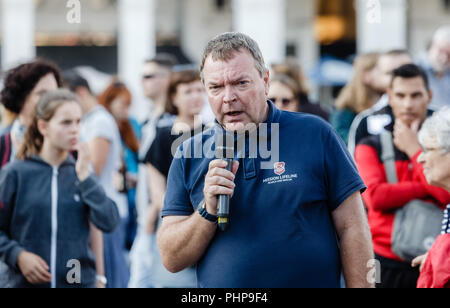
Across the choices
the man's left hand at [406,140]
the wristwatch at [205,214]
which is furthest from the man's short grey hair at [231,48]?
the man's left hand at [406,140]

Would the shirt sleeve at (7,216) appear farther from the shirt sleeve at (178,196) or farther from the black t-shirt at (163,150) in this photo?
the shirt sleeve at (178,196)

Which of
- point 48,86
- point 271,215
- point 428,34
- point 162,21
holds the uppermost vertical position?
point 162,21

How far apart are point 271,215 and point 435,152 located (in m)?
1.28

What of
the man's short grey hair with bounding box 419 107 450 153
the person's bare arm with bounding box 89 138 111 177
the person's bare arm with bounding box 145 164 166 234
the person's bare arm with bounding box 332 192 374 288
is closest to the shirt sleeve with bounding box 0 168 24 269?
the person's bare arm with bounding box 145 164 166 234

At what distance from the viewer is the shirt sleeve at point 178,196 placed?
2.94m

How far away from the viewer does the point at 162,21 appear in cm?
2698

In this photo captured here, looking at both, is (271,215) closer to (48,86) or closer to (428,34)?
(48,86)

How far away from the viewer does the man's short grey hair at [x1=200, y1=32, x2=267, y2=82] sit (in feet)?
9.13

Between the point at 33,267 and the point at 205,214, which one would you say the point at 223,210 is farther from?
the point at 33,267

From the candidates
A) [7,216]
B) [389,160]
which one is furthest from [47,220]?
[389,160]

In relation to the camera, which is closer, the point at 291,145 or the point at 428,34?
the point at 291,145

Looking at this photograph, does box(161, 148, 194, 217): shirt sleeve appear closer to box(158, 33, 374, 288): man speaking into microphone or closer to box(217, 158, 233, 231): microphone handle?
box(158, 33, 374, 288): man speaking into microphone

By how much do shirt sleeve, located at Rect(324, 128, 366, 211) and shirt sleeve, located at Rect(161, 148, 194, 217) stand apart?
579mm
